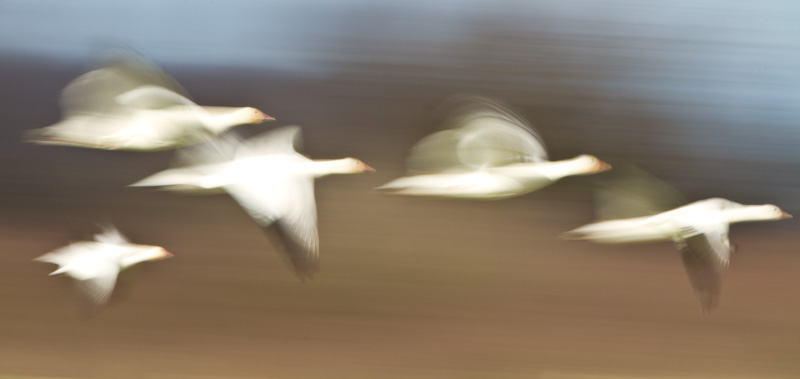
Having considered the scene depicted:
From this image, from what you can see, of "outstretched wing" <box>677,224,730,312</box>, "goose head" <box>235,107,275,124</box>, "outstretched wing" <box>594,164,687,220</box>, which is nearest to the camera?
"goose head" <box>235,107,275,124</box>

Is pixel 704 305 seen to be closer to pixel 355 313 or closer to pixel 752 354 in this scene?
pixel 752 354

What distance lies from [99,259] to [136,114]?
0.27 metres

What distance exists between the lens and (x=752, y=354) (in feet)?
3.98

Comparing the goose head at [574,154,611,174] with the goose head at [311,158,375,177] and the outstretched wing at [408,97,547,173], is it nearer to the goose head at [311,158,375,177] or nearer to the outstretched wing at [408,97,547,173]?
the outstretched wing at [408,97,547,173]

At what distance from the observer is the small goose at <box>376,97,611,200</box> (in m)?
0.99

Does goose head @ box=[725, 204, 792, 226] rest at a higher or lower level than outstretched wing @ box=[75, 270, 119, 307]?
higher

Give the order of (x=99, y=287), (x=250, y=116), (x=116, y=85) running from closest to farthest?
(x=250, y=116)
(x=116, y=85)
(x=99, y=287)

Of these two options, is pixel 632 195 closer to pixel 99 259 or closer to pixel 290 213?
pixel 290 213

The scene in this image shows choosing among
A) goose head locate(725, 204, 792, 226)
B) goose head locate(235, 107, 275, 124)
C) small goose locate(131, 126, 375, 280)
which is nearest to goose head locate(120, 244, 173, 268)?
small goose locate(131, 126, 375, 280)

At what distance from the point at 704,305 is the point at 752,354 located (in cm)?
17

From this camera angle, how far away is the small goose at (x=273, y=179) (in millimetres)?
924

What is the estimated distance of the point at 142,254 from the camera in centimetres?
99

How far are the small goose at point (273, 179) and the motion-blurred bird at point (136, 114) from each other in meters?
0.05

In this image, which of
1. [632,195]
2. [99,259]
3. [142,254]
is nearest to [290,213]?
[142,254]
